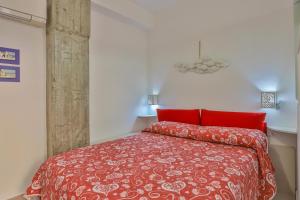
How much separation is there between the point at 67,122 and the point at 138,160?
1255 millimetres

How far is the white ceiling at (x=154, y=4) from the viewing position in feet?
11.1

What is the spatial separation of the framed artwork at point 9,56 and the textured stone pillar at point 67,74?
0.32 meters

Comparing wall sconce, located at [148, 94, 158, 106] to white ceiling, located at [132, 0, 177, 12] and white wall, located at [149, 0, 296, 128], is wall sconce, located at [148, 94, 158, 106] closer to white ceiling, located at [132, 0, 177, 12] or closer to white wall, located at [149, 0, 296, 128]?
white wall, located at [149, 0, 296, 128]

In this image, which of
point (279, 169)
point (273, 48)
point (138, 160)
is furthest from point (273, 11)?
point (138, 160)

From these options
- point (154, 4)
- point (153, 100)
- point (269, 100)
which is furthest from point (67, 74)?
point (269, 100)

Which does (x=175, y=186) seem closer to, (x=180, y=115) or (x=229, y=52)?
(x=180, y=115)

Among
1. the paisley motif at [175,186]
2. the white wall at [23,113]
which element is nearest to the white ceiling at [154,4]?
the white wall at [23,113]

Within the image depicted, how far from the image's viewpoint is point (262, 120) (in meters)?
2.60

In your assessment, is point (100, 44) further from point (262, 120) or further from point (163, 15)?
point (262, 120)

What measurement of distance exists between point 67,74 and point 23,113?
66 cm

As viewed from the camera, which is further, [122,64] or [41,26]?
[122,64]

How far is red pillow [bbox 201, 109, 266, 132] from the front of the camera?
2609mm

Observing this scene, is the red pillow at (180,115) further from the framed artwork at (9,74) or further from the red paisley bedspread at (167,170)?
the framed artwork at (9,74)

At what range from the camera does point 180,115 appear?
3270 mm
